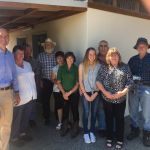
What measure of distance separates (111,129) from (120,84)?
82cm

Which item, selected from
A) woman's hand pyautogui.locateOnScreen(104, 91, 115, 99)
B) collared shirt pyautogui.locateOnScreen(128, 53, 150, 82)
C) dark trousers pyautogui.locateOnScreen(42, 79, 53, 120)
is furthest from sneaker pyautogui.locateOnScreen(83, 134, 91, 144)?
collared shirt pyautogui.locateOnScreen(128, 53, 150, 82)

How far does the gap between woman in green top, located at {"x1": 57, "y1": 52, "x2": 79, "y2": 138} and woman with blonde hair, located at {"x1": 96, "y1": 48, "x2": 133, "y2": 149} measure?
62 centimetres

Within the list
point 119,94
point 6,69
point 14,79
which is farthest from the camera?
point 119,94

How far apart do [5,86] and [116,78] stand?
1770 mm

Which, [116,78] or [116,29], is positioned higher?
[116,29]

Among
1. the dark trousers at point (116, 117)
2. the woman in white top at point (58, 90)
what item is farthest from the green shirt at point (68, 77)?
the dark trousers at point (116, 117)

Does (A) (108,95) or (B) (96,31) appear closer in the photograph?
(A) (108,95)

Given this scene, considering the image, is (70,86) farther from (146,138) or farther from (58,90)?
(146,138)

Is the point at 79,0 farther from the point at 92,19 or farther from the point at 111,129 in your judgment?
the point at 111,129

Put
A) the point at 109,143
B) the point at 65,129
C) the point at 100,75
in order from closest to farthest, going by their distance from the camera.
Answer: the point at 100,75
the point at 109,143
the point at 65,129

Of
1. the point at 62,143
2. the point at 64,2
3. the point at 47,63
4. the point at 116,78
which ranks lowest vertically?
the point at 62,143

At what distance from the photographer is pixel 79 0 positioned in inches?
223

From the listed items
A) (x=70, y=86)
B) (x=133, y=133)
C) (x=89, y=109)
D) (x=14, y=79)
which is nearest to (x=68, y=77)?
(x=70, y=86)

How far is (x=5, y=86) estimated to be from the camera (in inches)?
177
